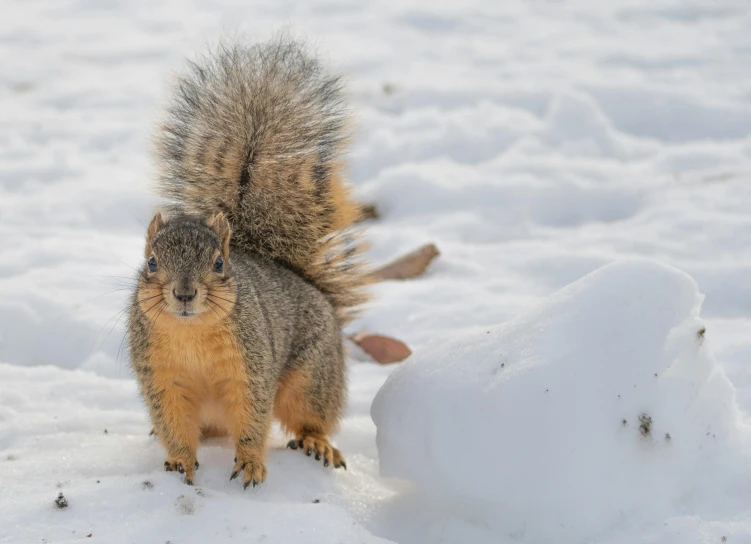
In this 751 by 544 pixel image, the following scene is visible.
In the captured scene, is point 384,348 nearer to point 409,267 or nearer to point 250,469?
point 409,267

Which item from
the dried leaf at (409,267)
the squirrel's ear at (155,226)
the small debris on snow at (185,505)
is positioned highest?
the squirrel's ear at (155,226)

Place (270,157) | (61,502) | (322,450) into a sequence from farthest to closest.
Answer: (270,157) < (322,450) < (61,502)

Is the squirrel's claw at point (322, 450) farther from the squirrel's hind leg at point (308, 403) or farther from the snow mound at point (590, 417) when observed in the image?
the snow mound at point (590, 417)

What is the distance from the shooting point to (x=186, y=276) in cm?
202

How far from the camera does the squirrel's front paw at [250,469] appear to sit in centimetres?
223

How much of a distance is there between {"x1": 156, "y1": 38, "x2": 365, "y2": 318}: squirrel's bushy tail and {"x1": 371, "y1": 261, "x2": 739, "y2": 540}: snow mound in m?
0.74

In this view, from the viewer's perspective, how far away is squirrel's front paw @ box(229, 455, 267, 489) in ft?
7.31

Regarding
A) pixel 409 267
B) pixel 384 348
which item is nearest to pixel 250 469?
pixel 384 348

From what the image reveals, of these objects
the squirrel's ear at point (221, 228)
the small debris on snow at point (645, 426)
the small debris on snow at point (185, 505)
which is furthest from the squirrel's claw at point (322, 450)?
the small debris on snow at point (645, 426)

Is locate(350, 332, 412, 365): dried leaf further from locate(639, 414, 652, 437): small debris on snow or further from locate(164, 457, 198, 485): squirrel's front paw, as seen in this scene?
locate(639, 414, 652, 437): small debris on snow

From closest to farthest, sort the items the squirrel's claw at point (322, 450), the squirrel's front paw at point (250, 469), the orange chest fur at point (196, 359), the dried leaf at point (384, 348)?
the orange chest fur at point (196, 359)
the squirrel's front paw at point (250, 469)
the squirrel's claw at point (322, 450)
the dried leaf at point (384, 348)

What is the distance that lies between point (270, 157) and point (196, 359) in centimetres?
78

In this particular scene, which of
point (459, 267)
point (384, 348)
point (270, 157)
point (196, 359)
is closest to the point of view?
point (196, 359)

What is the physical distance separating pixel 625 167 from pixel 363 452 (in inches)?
97.0
